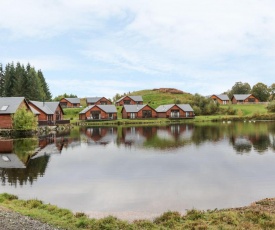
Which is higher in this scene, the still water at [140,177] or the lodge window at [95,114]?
the lodge window at [95,114]

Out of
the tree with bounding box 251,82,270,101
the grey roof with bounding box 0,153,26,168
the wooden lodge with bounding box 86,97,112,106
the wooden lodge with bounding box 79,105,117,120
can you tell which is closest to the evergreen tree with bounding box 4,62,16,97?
the wooden lodge with bounding box 79,105,117,120

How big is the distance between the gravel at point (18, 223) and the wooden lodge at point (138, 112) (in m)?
86.4

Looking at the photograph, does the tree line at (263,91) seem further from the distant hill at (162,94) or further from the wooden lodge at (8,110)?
the wooden lodge at (8,110)

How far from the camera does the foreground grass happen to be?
12234 millimetres

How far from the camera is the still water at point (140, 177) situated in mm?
16619

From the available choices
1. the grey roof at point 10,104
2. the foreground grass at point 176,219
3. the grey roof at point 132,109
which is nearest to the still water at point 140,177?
the foreground grass at point 176,219

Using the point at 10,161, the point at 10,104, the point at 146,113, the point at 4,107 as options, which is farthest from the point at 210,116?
the point at 10,161

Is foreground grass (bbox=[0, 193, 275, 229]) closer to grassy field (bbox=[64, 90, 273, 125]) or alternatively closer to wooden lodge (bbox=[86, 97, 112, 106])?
grassy field (bbox=[64, 90, 273, 125])

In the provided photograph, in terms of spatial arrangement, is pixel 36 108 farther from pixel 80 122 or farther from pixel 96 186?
pixel 96 186

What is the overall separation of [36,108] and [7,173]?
4873 centimetres

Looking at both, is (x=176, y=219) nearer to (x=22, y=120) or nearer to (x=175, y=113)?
(x=22, y=120)

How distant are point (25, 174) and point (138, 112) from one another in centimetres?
7771

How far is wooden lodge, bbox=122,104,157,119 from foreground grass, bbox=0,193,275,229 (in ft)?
277

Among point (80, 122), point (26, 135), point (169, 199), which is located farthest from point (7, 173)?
point (80, 122)
